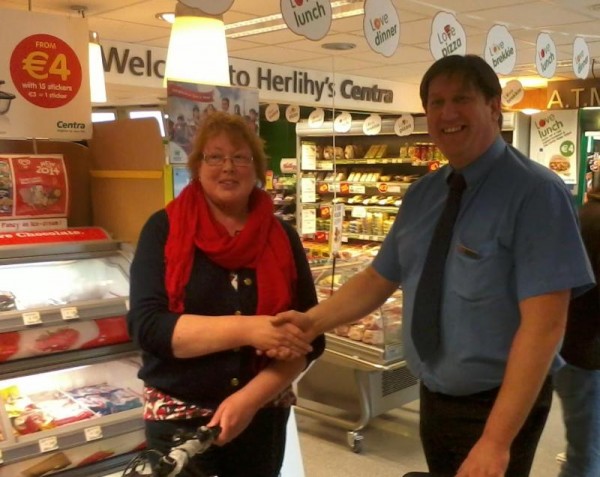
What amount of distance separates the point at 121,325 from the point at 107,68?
4.82 metres

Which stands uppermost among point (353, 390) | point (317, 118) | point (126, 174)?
point (317, 118)

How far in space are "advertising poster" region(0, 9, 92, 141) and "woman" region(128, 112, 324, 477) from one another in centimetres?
106

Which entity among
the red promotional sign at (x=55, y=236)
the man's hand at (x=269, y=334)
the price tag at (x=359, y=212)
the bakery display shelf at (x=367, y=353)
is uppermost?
the red promotional sign at (x=55, y=236)

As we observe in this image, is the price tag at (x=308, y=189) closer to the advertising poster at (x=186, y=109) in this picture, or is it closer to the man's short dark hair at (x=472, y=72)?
the advertising poster at (x=186, y=109)

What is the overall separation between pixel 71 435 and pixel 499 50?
4285mm

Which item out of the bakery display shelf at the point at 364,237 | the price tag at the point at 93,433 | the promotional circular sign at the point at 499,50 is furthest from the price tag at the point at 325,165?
the price tag at the point at 93,433

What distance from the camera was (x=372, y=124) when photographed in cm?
912

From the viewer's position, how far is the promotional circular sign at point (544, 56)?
221 inches

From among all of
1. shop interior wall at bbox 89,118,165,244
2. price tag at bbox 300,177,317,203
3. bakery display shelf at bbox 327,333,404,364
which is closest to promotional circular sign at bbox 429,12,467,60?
bakery display shelf at bbox 327,333,404,364

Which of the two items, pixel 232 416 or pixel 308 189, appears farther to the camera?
Answer: pixel 308 189

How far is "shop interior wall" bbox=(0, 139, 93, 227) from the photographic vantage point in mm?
2982

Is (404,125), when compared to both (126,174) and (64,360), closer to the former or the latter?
(126,174)

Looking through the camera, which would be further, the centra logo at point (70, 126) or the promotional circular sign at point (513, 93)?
the promotional circular sign at point (513, 93)

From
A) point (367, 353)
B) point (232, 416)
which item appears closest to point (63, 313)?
point (232, 416)
